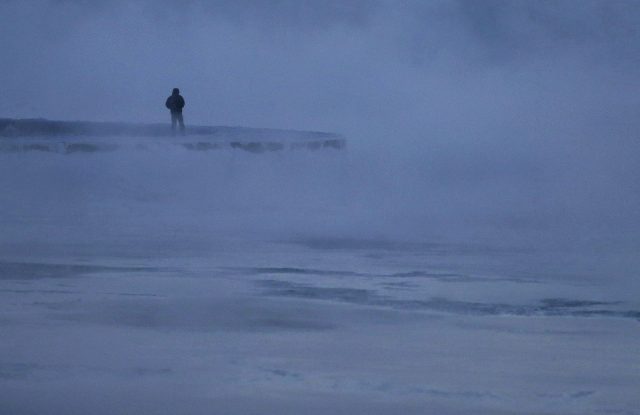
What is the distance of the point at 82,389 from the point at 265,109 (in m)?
46.3

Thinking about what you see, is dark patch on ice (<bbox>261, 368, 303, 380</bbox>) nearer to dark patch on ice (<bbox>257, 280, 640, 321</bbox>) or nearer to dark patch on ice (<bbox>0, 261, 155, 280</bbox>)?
dark patch on ice (<bbox>257, 280, 640, 321</bbox>)

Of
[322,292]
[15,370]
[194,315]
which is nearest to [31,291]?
[194,315]

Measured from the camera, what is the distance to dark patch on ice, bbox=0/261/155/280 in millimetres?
12070

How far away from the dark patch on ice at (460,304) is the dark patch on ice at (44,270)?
4.51ft

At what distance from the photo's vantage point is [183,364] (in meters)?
8.59

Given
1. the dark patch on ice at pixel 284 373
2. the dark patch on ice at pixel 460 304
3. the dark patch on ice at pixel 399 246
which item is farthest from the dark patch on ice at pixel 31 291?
the dark patch on ice at pixel 399 246

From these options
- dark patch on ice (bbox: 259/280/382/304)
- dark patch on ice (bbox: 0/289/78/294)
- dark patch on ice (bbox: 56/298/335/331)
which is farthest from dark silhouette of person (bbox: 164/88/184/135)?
dark patch on ice (bbox: 56/298/335/331)

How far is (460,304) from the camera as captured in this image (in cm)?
1095

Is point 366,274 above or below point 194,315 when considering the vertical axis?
above

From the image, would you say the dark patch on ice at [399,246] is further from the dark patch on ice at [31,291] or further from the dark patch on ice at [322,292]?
the dark patch on ice at [31,291]

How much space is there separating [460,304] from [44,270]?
10.3 ft

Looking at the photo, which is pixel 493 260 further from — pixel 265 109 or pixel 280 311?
pixel 265 109

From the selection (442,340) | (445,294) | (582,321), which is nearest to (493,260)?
(445,294)

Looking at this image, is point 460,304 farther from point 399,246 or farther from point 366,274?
point 399,246
